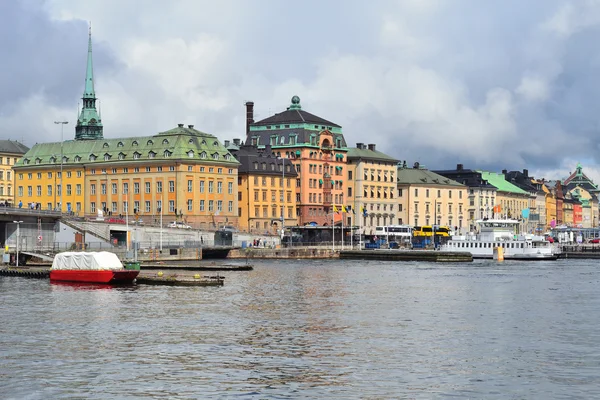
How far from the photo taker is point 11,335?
2477 inches

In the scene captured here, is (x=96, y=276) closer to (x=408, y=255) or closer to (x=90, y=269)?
(x=90, y=269)

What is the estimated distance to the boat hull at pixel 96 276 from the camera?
10312 cm

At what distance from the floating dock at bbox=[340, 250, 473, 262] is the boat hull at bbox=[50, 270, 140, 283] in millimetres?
72957

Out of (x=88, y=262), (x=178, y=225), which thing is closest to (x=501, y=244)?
(x=178, y=225)

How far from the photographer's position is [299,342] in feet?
199

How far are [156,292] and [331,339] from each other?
115 ft

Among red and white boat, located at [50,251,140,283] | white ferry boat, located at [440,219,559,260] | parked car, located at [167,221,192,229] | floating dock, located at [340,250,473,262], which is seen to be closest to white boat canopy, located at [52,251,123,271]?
red and white boat, located at [50,251,140,283]

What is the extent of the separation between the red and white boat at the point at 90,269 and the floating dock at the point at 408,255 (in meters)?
72.2

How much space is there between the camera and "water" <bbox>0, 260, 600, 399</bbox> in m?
47.5

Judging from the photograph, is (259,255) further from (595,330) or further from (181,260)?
(595,330)

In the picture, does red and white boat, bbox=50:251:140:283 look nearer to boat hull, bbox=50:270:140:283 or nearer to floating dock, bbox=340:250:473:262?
boat hull, bbox=50:270:140:283

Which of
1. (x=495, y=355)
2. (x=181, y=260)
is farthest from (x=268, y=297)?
(x=181, y=260)

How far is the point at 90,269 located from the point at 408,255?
253ft

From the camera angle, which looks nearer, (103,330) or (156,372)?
(156,372)
